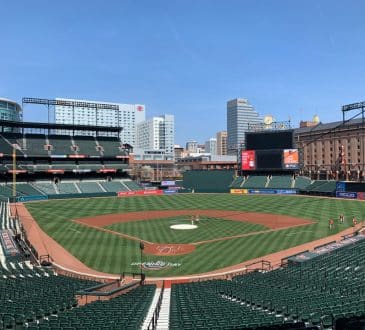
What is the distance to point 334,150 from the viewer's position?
142125 mm

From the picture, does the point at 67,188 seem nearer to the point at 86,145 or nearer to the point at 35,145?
the point at 35,145

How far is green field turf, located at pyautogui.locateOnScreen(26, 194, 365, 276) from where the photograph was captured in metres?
34.2

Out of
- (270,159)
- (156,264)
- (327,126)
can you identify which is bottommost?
(156,264)

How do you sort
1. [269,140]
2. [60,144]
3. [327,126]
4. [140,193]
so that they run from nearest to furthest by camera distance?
[269,140] < [140,193] < [60,144] < [327,126]

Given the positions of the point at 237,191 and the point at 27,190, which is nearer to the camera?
the point at 27,190

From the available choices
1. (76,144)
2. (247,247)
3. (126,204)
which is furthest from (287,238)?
(76,144)

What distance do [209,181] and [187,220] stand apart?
5358 cm

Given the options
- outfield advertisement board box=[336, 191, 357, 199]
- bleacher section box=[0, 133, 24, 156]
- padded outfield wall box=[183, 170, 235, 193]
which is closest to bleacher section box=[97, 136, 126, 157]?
padded outfield wall box=[183, 170, 235, 193]

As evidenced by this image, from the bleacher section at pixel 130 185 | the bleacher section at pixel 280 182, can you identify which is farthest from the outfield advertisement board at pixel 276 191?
the bleacher section at pixel 130 185

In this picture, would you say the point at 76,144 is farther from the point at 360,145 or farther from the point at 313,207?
the point at 360,145

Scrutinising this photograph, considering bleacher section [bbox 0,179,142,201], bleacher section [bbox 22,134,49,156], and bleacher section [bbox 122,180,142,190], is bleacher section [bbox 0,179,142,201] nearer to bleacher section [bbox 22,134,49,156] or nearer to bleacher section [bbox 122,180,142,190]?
bleacher section [bbox 122,180,142,190]

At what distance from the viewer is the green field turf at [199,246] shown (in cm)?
3416

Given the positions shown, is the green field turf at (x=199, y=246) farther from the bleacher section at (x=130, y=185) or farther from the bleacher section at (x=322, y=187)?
the bleacher section at (x=130, y=185)

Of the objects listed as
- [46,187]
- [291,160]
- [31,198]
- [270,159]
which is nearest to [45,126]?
[46,187]
